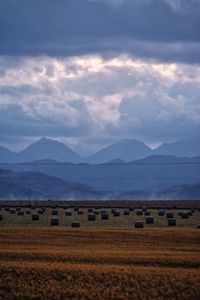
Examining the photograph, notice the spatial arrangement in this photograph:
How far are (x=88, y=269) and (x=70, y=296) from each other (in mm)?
2854

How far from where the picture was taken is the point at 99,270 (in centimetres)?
2867

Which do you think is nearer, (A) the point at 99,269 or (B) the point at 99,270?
(B) the point at 99,270

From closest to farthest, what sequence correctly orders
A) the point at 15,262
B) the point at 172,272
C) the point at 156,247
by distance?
the point at 172,272
the point at 15,262
the point at 156,247

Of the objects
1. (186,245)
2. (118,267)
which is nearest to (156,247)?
(186,245)

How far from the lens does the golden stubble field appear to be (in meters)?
26.4

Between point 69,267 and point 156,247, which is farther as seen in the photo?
point 156,247

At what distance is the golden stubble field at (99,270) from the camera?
86.5 ft

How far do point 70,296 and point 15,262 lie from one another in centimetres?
590

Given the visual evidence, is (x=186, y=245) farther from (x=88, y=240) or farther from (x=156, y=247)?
(x=88, y=240)

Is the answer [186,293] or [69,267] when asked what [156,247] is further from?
[186,293]

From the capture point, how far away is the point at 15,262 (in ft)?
103

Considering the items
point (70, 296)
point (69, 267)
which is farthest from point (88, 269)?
point (70, 296)

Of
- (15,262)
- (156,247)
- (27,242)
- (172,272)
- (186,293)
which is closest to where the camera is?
(186,293)

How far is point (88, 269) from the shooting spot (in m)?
28.8
